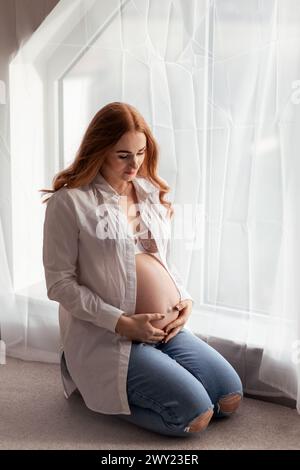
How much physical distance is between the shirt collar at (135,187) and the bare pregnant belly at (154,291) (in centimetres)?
19

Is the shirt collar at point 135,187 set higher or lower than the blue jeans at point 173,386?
higher

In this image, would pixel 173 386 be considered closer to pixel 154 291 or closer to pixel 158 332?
pixel 158 332

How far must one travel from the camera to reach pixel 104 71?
7.55 feet

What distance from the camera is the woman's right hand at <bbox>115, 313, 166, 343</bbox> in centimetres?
194

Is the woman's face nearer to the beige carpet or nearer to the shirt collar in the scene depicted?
the shirt collar

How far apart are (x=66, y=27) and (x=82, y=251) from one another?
0.84 meters

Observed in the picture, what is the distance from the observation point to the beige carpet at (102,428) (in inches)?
75.7

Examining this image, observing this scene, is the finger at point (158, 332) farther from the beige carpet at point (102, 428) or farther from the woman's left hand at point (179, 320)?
the beige carpet at point (102, 428)

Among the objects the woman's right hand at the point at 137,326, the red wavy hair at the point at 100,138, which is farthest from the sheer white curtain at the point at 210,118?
the woman's right hand at the point at 137,326

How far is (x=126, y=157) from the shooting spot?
198 cm

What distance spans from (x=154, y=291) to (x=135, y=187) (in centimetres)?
33

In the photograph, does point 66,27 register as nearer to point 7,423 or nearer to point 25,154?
point 25,154

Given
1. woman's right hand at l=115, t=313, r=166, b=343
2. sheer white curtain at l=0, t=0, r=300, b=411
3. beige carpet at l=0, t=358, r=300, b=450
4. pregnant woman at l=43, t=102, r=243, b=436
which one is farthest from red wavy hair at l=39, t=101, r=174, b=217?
beige carpet at l=0, t=358, r=300, b=450

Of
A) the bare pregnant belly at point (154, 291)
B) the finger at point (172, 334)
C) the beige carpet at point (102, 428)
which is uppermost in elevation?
the bare pregnant belly at point (154, 291)
